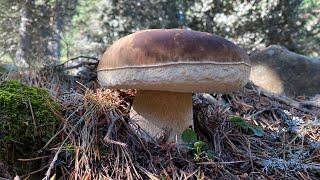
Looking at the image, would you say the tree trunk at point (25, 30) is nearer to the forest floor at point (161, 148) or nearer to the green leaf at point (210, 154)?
the forest floor at point (161, 148)

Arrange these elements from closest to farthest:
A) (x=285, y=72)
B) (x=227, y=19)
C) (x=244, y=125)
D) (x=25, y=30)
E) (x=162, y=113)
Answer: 1. (x=162, y=113)
2. (x=244, y=125)
3. (x=285, y=72)
4. (x=25, y=30)
5. (x=227, y=19)

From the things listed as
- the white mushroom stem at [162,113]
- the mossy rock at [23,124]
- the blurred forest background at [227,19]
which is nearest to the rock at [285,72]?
the white mushroom stem at [162,113]

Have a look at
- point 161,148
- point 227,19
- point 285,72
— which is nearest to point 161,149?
point 161,148

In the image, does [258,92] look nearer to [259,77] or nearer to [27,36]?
[259,77]

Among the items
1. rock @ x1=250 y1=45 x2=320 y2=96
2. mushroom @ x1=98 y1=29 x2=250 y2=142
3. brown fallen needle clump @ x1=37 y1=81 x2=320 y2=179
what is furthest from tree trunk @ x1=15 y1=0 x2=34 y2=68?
mushroom @ x1=98 y1=29 x2=250 y2=142

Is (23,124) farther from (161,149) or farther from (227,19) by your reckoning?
(227,19)

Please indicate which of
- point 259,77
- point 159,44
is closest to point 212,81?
point 159,44
